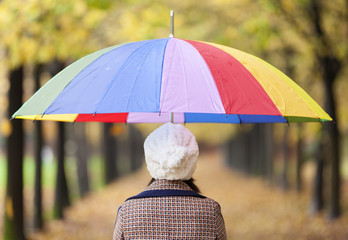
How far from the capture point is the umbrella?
10.6 ft

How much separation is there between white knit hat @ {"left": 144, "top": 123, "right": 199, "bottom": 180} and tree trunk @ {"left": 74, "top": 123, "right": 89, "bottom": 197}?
15.3 metres

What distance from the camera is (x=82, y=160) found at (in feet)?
59.7

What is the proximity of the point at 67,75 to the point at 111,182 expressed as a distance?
69.7ft

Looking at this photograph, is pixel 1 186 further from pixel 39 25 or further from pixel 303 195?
pixel 39 25

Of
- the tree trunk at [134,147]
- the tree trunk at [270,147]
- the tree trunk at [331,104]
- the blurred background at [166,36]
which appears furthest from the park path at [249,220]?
the tree trunk at [134,147]

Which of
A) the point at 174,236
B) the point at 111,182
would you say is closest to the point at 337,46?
the point at 174,236

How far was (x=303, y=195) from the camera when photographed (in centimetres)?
1730

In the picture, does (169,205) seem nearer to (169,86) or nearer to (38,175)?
(169,86)

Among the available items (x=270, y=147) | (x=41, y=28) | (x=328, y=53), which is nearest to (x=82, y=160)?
(x=270, y=147)

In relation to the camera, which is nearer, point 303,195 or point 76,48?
point 76,48

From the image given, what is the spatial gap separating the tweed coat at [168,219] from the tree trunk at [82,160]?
15336 millimetres

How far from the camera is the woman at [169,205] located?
293 cm

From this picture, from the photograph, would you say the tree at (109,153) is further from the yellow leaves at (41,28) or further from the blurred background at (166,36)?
the yellow leaves at (41,28)

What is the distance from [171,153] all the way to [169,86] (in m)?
0.57
